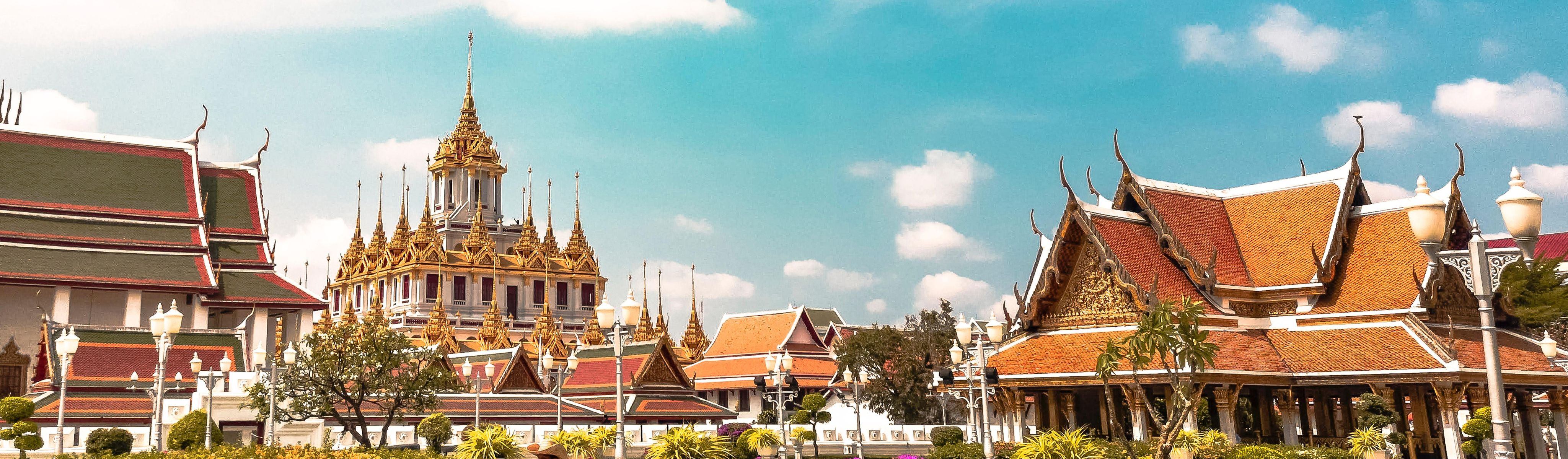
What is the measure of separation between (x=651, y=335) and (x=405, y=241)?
774 inches

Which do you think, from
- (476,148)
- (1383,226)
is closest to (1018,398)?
(1383,226)

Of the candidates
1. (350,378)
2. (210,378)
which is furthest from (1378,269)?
(210,378)

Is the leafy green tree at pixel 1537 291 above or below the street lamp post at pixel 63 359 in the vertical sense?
above

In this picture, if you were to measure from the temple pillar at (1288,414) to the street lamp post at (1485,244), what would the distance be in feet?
47.3

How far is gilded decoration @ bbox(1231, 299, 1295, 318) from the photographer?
24188 millimetres

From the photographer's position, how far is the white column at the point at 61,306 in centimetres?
3372

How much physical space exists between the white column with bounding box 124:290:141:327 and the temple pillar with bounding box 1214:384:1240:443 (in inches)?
1131

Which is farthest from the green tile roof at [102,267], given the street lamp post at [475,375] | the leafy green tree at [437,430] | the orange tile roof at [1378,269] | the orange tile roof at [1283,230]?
the orange tile roof at [1378,269]

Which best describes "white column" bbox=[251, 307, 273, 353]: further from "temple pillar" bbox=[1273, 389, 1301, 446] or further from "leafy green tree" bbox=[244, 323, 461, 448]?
"temple pillar" bbox=[1273, 389, 1301, 446]

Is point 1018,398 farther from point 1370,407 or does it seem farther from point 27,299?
point 27,299

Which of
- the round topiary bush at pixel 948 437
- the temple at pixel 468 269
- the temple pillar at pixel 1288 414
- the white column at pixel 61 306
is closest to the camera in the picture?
the temple pillar at pixel 1288 414

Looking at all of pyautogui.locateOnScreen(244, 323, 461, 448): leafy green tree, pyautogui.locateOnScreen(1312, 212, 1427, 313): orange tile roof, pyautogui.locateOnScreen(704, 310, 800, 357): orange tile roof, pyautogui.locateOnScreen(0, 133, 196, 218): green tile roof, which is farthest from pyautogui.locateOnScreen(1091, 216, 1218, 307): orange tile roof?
pyautogui.locateOnScreen(704, 310, 800, 357): orange tile roof

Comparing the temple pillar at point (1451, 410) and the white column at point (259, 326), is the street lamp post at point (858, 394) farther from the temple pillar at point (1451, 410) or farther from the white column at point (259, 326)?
the white column at point (259, 326)

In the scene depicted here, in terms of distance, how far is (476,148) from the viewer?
256 ft
